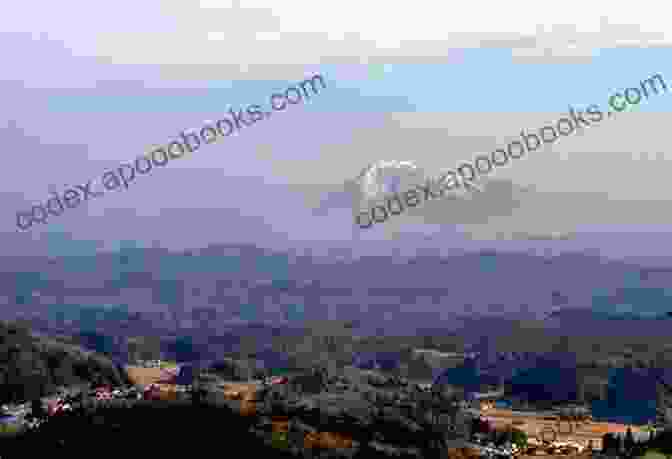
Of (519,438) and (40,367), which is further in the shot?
(40,367)

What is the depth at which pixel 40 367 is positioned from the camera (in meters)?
77.9

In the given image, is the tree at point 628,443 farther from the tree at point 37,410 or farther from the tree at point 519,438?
the tree at point 37,410

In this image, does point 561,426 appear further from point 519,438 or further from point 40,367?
point 40,367

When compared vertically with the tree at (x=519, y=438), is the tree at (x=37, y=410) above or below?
above

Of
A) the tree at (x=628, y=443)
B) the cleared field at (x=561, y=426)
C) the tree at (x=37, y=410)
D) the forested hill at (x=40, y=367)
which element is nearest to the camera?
the tree at (x=628, y=443)

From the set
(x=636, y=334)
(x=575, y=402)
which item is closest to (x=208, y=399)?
(x=575, y=402)

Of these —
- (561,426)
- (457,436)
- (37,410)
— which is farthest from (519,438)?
(37,410)

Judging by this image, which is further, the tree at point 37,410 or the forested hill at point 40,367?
the forested hill at point 40,367

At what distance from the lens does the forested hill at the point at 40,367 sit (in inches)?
2886

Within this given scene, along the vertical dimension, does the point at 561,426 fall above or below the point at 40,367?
below

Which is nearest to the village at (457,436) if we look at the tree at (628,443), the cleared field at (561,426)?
the cleared field at (561,426)

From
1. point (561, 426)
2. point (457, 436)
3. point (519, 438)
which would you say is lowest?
point (561, 426)

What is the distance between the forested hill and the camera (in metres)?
73.3

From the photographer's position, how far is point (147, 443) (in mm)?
54281
